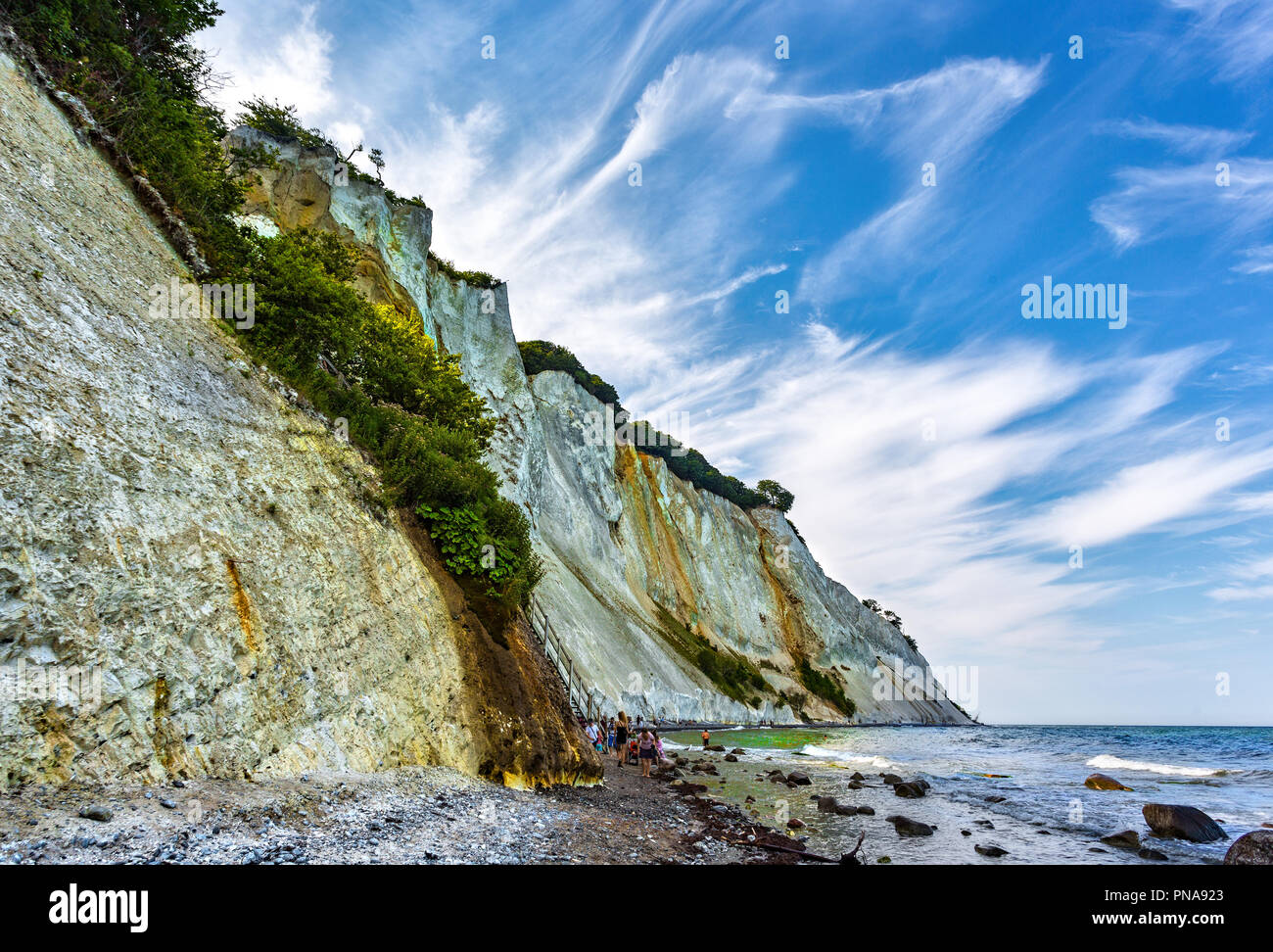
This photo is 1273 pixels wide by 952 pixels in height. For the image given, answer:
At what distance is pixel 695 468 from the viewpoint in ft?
276

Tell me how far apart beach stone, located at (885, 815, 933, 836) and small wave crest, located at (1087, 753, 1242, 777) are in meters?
22.8

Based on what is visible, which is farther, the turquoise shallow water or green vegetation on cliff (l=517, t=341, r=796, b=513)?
green vegetation on cliff (l=517, t=341, r=796, b=513)

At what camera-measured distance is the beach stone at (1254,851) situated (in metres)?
8.49

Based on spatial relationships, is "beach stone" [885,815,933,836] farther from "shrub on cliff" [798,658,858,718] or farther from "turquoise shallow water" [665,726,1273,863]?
"shrub on cliff" [798,658,858,718]

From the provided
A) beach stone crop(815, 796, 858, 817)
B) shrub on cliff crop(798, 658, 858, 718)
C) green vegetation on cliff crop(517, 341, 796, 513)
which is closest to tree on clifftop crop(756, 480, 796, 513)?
green vegetation on cliff crop(517, 341, 796, 513)

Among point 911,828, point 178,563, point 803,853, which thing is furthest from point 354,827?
point 911,828

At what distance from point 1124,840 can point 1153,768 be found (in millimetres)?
23862

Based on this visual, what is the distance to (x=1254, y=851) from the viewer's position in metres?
8.64

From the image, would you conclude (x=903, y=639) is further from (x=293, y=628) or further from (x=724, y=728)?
(x=293, y=628)

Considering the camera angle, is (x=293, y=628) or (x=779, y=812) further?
(x=779, y=812)

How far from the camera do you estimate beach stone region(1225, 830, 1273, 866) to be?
8.49 metres
